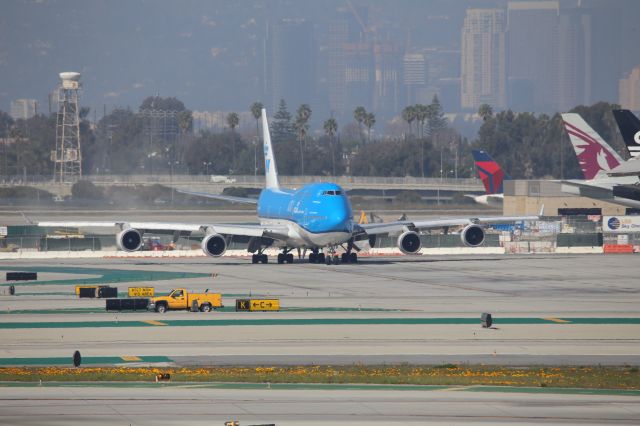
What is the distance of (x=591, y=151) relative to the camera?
10325 centimetres

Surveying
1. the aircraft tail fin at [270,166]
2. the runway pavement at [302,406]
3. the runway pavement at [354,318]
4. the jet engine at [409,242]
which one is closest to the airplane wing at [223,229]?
the runway pavement at [354,318]

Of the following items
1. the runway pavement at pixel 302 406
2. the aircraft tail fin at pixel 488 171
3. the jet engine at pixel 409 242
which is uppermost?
the aircraft tail fin at pixel 488 171

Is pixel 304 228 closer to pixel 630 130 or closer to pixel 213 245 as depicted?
pixel 213 245

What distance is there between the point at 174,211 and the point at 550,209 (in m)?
52.5

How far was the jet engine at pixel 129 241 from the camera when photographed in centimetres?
8581

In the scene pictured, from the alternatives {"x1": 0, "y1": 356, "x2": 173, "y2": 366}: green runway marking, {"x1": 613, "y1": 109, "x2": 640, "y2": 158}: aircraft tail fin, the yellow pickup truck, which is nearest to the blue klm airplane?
{"x1": 613, "y1": 109, "x2": 640, "y2": 158}: aircraft tail fin

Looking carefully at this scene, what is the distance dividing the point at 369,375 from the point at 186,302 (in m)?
21.3

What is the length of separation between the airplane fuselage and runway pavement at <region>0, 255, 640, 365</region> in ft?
7.08

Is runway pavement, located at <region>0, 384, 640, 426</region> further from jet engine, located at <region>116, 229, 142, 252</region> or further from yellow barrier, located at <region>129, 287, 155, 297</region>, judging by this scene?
jet engine, located at <region>116, 229, 142, 252</region>

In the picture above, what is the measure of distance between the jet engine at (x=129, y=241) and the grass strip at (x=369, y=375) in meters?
46.1

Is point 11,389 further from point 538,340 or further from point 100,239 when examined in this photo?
point 100,239

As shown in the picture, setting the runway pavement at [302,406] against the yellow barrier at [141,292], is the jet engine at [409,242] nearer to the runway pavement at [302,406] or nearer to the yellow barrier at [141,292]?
the yellow barrier at [141,292]

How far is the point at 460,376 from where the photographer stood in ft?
125

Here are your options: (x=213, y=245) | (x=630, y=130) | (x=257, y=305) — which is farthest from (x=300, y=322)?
(x=630, y=130)
